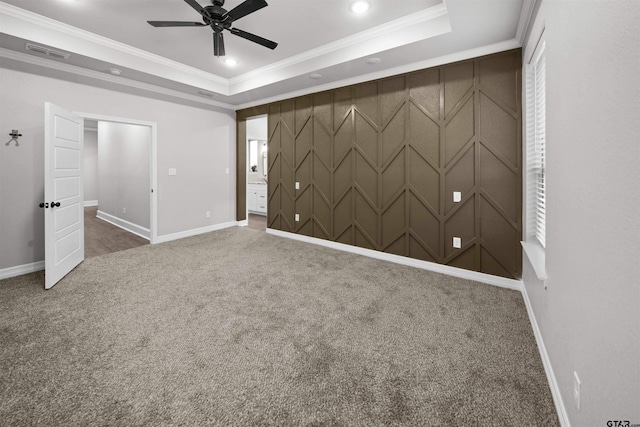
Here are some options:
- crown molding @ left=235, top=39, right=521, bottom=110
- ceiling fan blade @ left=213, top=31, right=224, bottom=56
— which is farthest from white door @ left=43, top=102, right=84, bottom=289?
crown molding @ left=235, top=39, right=521, bottom=110

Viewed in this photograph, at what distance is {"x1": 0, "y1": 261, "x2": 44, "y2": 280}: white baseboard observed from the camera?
11.0 ft

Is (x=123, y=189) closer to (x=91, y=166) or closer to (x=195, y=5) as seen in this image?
(x=91, y=166)

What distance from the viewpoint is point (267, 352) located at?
195 centimetres

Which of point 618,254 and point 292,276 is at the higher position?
point 618,254

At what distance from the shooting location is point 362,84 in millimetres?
4156

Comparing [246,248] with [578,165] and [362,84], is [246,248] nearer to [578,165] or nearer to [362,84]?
[362,84]

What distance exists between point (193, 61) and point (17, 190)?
2.84 m

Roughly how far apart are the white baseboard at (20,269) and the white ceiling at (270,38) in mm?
2426

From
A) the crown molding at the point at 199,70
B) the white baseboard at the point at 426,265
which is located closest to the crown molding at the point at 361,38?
the crown molding at the point at 199,70

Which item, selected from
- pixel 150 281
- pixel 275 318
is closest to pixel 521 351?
pixel 275 318

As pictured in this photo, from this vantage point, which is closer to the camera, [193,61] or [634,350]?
[634,350]

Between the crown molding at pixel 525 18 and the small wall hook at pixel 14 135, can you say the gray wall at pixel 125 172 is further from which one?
the crown molding at pixel 525 18

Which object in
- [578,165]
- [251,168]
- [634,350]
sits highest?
[251,168]

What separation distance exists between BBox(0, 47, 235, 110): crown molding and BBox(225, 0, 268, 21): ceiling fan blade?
8.67ft
